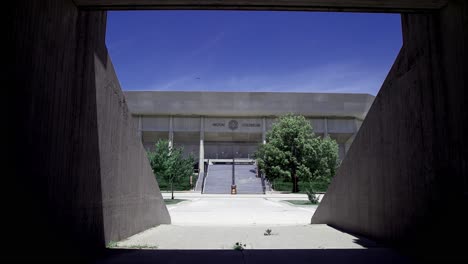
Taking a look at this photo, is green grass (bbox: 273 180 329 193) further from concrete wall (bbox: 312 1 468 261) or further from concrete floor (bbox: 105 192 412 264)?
concrete wall (bbox: 312 1 468 261)

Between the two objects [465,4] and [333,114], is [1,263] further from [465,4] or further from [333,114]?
[333,114]

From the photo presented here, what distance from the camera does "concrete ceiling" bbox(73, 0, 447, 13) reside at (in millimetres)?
4930

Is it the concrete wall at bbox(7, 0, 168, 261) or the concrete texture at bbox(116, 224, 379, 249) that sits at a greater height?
the concrete wall at bbox(7, 0, 168, 261)

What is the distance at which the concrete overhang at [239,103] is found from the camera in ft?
189

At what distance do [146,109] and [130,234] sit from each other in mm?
52044

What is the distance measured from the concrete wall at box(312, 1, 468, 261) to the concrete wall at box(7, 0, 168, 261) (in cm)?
455

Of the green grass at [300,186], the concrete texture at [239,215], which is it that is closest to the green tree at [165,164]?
the concrete texture at [239,215]

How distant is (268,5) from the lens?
504 centimetres

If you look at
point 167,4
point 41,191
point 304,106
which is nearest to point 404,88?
point 167,4

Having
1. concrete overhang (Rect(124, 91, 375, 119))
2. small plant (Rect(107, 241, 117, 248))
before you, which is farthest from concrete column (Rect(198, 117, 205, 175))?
small plant (Rect(107, 241, 117, 248))

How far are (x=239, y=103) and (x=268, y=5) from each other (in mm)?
52598

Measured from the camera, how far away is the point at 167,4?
198 inches

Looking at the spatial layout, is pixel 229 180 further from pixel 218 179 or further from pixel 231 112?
pixel 231 112

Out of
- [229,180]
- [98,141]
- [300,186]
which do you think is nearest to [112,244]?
[98,141]
